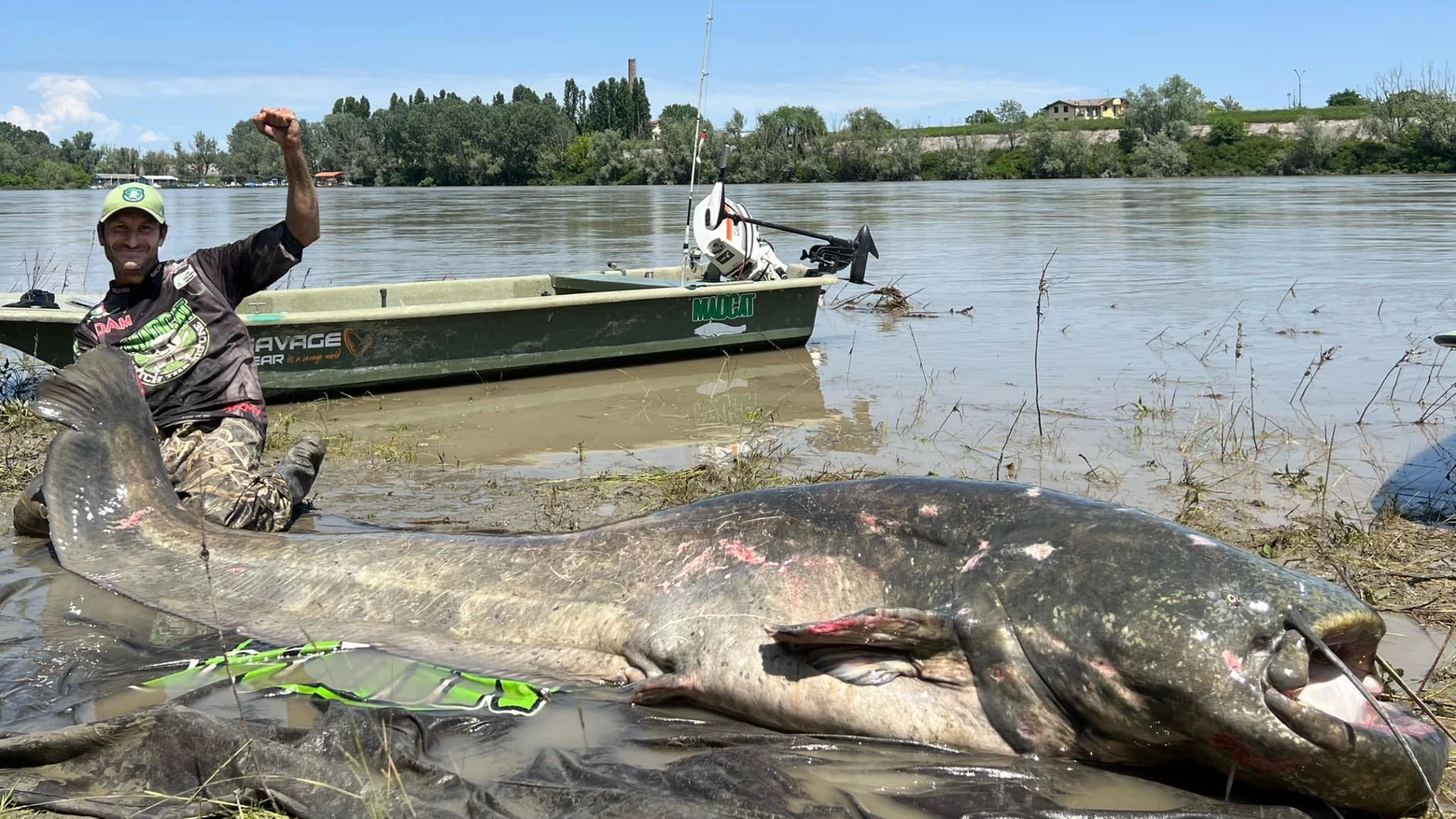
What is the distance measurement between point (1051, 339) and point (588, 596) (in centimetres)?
888

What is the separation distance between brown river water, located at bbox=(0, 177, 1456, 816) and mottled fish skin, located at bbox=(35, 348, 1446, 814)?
18 centimetres

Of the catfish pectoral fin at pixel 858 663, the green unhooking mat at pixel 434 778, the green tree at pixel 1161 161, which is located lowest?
the green unhooking mat at pixel 434 778

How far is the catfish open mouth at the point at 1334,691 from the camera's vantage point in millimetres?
2738

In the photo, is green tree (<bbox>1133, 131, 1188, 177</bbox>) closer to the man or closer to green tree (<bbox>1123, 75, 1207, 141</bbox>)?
green tree (<bbox>1123, 75, 1207, 141</bbox>)

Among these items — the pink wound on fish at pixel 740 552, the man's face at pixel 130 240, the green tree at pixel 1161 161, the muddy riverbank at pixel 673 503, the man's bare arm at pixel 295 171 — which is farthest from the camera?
the green tree at pixel 1161 161

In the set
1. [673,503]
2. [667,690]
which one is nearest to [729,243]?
[673,503]

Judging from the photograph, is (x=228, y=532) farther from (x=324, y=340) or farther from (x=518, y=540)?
(x=324, y=340)

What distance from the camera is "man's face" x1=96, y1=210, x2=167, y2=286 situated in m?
5.11

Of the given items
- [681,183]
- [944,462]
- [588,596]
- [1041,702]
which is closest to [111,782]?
[588,596]

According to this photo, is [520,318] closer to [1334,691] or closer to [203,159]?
[1334,691]

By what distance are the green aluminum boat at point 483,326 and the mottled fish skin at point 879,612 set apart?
3.98 m

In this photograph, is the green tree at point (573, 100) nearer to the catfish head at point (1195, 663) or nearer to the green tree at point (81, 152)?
the green tree at point (81, 152)

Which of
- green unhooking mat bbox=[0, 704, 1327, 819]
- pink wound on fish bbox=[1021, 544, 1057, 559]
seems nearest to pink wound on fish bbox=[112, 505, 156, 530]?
green unhooking mat bbox=[0, 704, 1327, 819]

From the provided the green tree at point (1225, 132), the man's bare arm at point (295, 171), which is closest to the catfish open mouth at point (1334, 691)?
the man's bare arm at point (295, 171)
